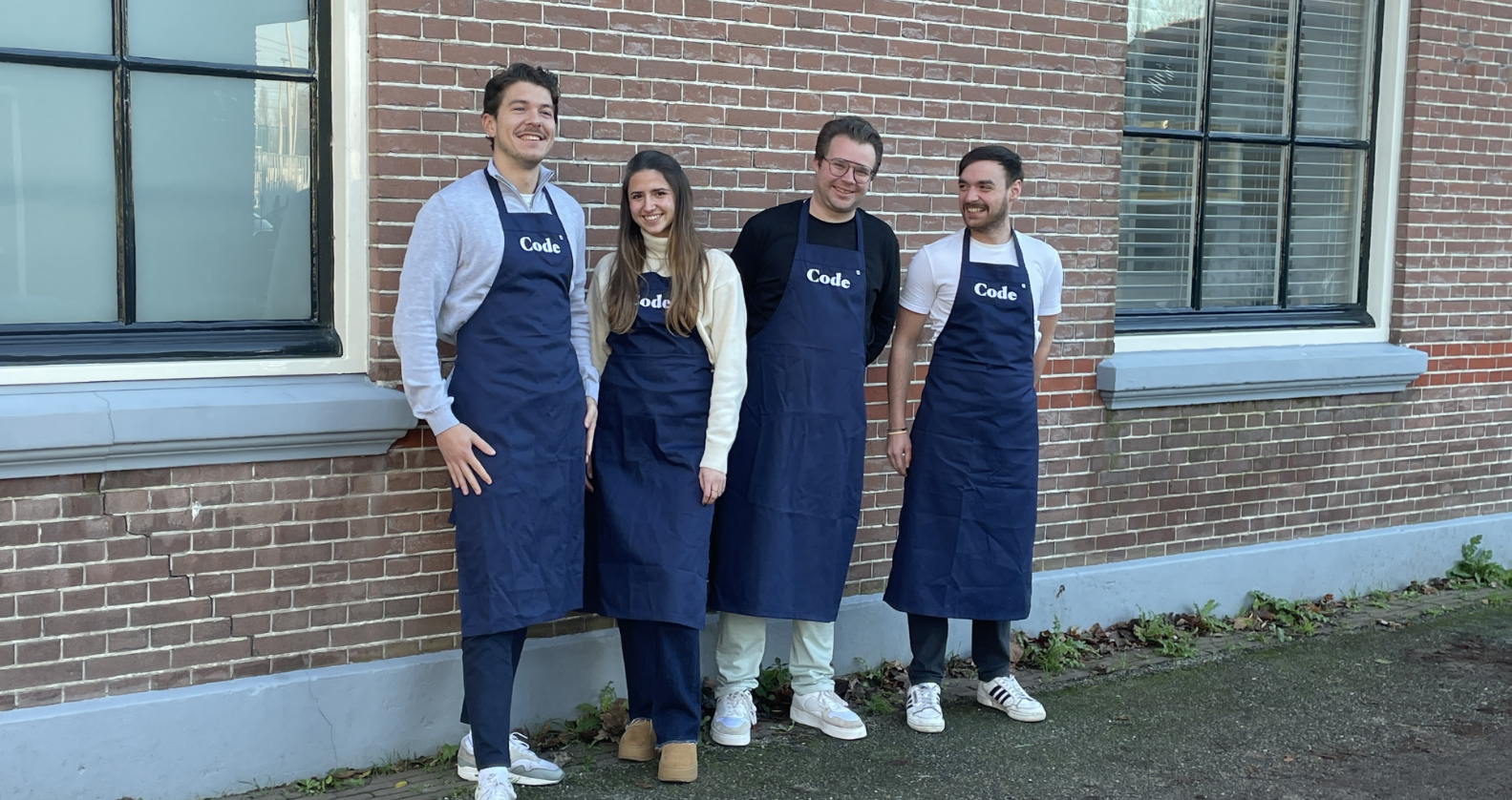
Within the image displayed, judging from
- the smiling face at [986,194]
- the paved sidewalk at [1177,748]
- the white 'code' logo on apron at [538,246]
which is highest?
the smiling face at [986,194]

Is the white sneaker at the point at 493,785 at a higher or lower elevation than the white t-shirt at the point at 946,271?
lower

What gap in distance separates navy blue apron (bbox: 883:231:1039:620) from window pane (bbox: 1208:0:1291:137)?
2.25m

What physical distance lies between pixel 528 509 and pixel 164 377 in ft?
3.88

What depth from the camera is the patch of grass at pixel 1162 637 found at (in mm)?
Answer: 5754

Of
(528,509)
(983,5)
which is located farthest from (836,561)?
(983,5)

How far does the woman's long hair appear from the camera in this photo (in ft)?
13.6

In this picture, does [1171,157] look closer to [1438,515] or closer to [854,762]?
[1438,515]

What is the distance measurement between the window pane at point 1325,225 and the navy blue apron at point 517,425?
4.25m

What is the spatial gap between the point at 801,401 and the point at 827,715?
1.12 m

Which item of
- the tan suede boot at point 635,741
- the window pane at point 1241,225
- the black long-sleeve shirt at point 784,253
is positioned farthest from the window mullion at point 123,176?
the window pane at point 1241,225

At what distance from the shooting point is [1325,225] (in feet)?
22.3

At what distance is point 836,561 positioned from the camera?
181 inches

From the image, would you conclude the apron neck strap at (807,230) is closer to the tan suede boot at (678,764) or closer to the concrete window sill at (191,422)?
the concrete window sill at (191,422)

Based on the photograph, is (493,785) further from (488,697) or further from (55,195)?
(55,195)
